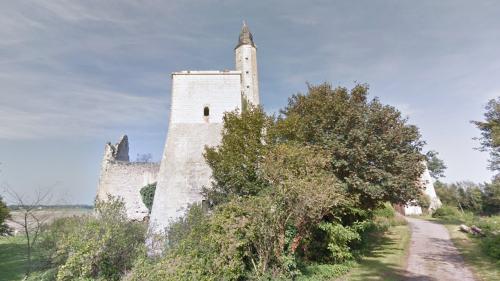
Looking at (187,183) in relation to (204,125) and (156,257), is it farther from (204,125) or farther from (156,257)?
(156,257)

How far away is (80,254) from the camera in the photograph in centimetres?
849

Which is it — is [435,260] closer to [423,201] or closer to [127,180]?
[423,201]

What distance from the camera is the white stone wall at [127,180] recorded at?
21531 millimetres

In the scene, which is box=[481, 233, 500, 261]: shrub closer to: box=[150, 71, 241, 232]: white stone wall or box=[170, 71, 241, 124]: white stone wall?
box=[150, 71, 241, 232]: white stone wall

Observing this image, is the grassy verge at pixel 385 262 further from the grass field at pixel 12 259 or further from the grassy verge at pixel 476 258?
the grass field at pixel 12 259

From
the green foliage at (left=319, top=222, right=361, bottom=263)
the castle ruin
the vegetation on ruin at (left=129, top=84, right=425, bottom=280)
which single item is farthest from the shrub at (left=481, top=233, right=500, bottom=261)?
the green foliage at (left=319, top=222, right=361, bottom=263)

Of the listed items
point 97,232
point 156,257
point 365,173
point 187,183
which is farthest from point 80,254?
point 365,173

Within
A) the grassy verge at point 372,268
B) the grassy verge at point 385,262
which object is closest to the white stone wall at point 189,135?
the grassy verge at point 372,268

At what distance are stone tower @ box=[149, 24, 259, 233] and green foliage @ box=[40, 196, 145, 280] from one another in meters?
5.11

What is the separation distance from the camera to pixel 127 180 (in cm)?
2198

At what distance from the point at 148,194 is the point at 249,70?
1234cm

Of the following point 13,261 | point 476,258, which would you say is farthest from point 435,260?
point 13,261

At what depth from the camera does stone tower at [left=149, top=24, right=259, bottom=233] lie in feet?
52.6

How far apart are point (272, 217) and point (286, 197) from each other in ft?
→ 2.19
